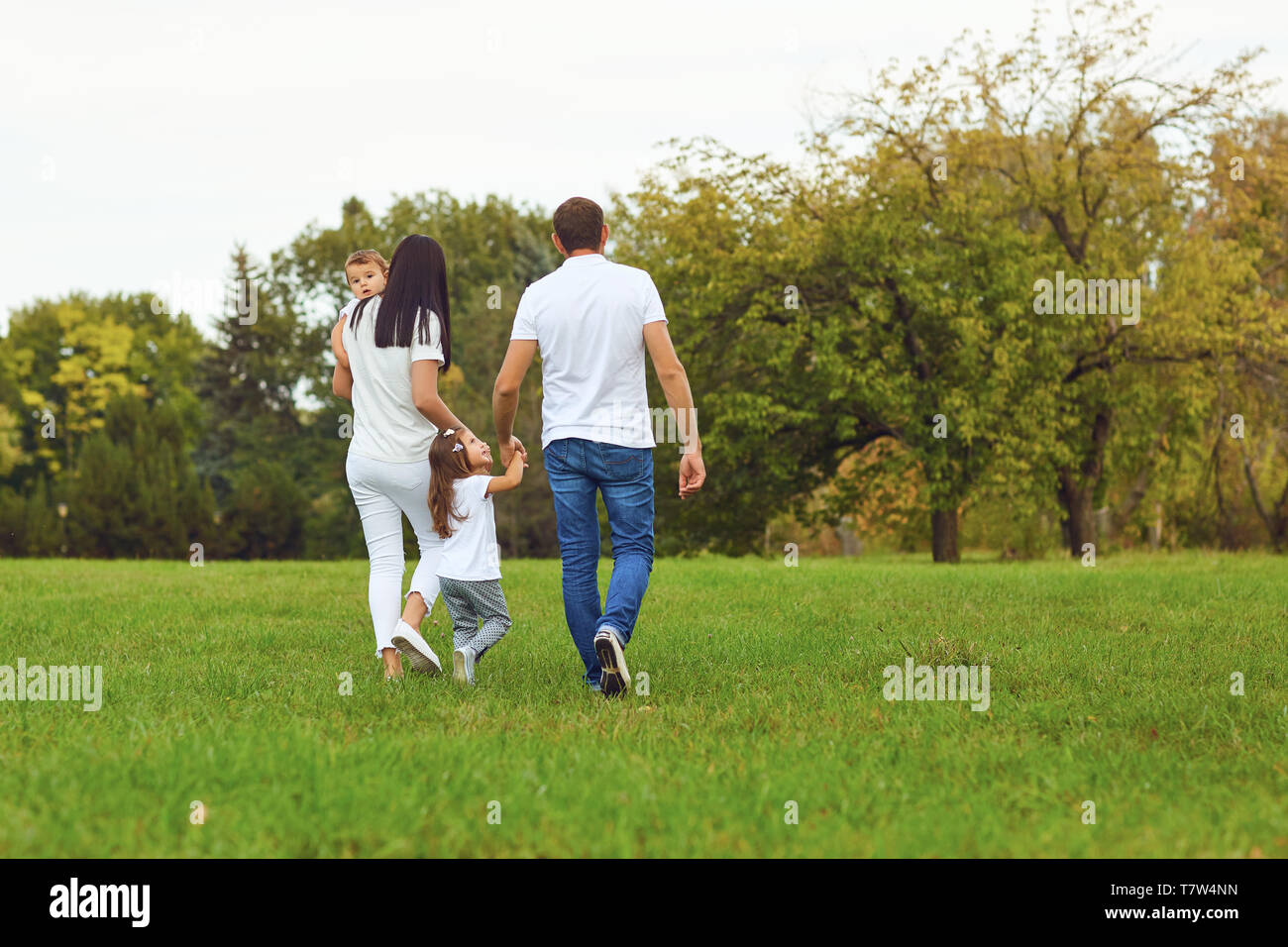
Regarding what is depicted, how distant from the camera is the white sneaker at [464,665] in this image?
5703 mm

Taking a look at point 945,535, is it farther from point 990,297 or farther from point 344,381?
point 344,381

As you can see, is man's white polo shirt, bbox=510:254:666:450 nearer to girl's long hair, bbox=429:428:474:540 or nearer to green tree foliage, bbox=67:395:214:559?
girl's long hair, bbox=429:428:474:540

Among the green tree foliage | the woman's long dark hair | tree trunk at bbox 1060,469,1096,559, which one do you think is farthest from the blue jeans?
the green tree foliage

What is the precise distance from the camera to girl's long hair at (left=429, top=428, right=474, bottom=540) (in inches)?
229

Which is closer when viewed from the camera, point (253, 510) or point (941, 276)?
point (941, 276)

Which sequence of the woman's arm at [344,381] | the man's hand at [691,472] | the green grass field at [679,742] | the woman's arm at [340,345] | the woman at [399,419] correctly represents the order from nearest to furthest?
the green grass field at [679,742], the man's hand at [691,472], the woman at [399,419], the woman's arm at [340,345], the woman's arm at [344,381]

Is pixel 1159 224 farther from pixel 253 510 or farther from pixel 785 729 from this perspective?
pixel 253 510

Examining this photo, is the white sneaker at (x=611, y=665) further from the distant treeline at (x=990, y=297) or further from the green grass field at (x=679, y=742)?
the distant treeline at (x=990, y=297)

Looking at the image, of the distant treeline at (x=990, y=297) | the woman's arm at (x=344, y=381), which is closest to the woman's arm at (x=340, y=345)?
the woman's arm at (x=344, y=381)

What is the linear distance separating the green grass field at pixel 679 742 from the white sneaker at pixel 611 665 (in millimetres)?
102

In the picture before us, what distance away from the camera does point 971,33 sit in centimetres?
2256

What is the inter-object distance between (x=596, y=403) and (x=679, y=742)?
1.78m
